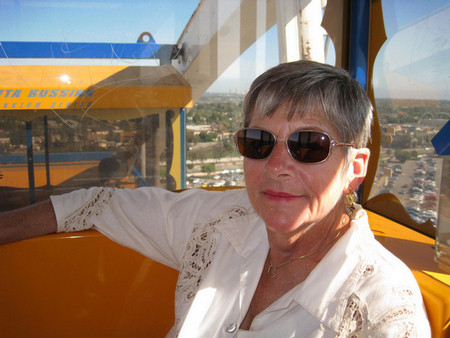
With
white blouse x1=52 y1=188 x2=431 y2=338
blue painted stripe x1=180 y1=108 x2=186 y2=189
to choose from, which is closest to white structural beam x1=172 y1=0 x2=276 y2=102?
blue painted stripe x1=180 y1=108 x2=186 y2=189

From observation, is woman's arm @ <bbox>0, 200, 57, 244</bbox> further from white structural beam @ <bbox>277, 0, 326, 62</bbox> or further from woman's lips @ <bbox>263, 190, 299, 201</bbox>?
white structural beam @ <bbox>277, 0, 326, 62</bbox>

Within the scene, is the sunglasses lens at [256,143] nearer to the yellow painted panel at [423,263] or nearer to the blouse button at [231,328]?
the blouse button at [231,328]

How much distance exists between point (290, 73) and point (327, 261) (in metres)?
0.59

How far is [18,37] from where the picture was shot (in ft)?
6.61

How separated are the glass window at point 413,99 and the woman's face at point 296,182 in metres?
0.96

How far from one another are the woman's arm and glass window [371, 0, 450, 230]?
1785 millimetres

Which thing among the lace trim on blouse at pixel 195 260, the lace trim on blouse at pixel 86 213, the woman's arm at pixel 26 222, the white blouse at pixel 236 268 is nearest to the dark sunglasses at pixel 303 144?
the white blouse at pixel 236 268

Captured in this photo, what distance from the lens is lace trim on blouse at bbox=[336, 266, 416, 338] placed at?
98 cm

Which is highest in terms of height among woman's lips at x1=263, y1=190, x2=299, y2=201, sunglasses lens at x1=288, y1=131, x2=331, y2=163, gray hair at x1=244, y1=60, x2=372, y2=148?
gray hair at x1=244, y1=60, x2=372, y2=148

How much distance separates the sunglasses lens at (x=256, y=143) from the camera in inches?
48.7

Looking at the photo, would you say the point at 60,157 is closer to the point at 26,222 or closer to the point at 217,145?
the point at 26,222

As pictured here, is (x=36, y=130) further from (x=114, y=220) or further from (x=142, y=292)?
(x=142, y=292)

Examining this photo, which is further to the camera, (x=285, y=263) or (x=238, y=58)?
(x=238, y=58)

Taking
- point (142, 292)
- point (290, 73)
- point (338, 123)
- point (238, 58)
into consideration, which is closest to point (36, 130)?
point (142, 292)
